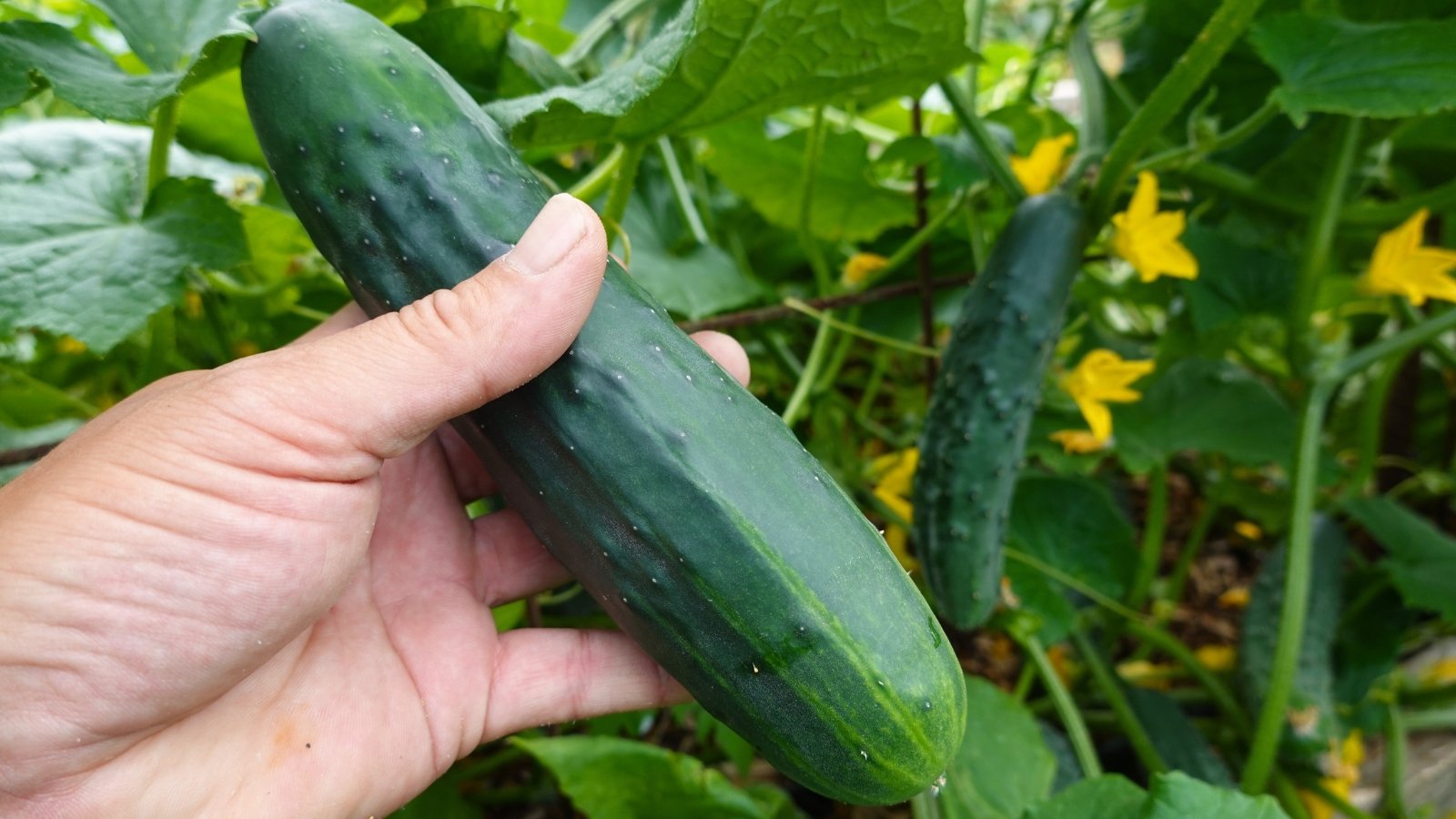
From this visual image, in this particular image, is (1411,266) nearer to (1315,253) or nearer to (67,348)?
(1315,253)

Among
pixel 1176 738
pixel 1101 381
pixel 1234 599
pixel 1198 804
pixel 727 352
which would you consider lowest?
pixel 1234 599

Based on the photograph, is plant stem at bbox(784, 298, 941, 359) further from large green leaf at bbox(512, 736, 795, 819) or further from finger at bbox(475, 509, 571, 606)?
large green leaf at bbox(512, 736, 795, 819)

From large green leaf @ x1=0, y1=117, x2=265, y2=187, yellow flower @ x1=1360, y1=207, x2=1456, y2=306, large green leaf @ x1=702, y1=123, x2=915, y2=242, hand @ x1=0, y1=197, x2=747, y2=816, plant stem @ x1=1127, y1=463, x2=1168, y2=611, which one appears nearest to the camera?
hand @ x1=0, y1=197, x2=747, y2=816

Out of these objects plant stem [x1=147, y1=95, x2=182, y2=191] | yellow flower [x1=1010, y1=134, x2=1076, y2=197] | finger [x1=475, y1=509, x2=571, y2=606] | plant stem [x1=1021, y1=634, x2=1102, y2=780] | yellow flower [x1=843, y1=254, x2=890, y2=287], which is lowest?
plant stem [x1=1021, y1=634, x2=1102, y2=780]

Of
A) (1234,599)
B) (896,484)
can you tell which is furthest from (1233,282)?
(1234,599)

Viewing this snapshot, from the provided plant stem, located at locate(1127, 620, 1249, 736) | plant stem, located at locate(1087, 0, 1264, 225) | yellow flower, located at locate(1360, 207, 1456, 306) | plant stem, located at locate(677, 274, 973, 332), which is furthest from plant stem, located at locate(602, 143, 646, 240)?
plant stem, located at locate(1127, 620, 1249, 736)

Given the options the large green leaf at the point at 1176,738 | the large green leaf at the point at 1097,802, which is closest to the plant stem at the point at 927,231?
the large green leaf at the point at 1097,802

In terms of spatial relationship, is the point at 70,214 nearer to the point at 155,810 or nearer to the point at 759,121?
the point at 155,810
